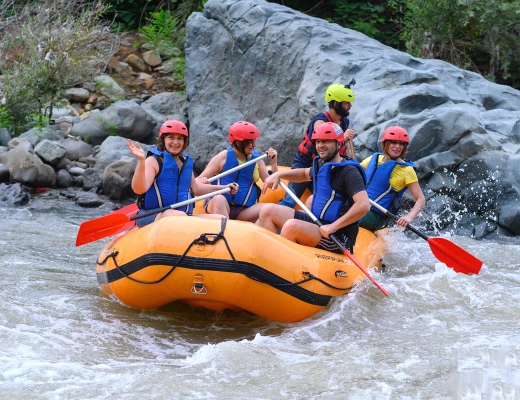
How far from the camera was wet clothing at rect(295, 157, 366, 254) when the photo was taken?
577 centimetres

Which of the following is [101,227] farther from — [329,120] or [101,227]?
[329,120]

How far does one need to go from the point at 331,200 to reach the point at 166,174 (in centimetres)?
119

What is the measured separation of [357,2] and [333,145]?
29.3 feet

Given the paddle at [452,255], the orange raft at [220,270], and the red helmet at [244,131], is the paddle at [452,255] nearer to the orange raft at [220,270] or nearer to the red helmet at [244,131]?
the red helmet at [244,131]

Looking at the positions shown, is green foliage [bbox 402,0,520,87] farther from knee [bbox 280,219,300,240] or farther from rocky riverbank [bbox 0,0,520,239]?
knee [bbox 280,219,300,240]

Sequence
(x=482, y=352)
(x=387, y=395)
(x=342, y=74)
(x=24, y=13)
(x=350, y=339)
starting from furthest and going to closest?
1. (x=24, y=13)
2. (x=342, y=74)
3. (x=350, y=339)
4. (x=482, y=352)
5. (x=387, y=395)

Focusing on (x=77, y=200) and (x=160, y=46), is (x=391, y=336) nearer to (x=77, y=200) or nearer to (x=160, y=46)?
(x=77, y=200)

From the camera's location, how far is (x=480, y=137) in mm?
8680

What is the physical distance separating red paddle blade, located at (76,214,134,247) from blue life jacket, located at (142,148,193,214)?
38 centimetres

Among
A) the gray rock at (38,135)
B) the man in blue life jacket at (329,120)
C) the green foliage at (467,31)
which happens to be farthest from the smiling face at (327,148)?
the gray rock at (38,135)

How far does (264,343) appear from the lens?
5.20m

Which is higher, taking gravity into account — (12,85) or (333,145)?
(333,145)

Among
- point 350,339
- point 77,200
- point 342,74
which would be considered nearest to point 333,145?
point 350,339

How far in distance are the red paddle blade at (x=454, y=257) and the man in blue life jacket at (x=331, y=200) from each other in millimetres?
1079
